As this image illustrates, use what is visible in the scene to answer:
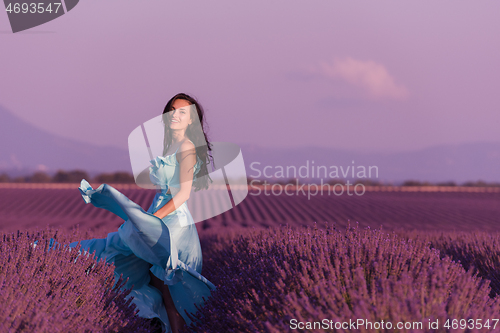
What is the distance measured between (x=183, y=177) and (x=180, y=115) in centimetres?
61

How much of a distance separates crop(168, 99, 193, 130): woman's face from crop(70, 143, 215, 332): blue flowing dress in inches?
12.4

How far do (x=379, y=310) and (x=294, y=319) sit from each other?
0.41 metres

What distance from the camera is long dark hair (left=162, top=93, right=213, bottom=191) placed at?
11.8 feet

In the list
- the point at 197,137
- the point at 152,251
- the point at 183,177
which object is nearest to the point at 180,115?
the point at 197,137

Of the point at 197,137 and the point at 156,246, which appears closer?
the point at 156,246

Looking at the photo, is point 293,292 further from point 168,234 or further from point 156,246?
point 156,246

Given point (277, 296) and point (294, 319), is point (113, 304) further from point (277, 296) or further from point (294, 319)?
point (294, 319)

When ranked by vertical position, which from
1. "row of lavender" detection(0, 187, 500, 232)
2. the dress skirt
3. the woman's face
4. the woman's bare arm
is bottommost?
"row of lavender" detection(0, 187, 500, 232)

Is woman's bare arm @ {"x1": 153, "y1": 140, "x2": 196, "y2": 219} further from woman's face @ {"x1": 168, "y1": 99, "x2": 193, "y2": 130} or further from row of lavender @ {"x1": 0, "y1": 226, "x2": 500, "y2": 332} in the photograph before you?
row of lavender @ {"x1": 0, "y1": 226, "x2": 500, "y2": 332}

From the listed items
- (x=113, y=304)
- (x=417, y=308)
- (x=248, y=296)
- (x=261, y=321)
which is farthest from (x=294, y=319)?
(x=113, y=304)

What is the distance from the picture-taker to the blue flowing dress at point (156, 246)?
10.2 feet

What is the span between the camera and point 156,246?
10.4 ft

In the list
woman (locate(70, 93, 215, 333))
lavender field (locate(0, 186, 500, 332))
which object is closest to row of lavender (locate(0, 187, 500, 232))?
woman (locate(70, 93, 215, 333))

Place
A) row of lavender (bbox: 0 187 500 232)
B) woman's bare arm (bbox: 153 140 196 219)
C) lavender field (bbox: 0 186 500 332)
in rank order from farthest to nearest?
row of lavender (bbox: 0 187 500 232) → woman's bare arm (bbox: 153 140 196 219) → lavender field (bbox: 0 186 500 332)
